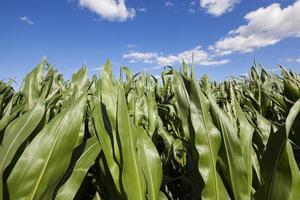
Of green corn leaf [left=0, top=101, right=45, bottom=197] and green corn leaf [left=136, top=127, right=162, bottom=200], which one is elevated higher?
green corn leaf [left=0, top=101, right=45, bottom=197]

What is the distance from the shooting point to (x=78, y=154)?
3.39ft

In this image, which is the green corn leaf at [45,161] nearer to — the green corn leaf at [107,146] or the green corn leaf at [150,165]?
the green corn leaf at [107,146]

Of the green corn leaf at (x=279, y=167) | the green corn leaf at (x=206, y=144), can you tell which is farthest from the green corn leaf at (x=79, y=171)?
the green corn leaf at (x=279, y=167)

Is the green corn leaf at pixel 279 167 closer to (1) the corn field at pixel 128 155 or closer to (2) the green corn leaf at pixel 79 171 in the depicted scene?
(1) the corn field at pixel 128 155

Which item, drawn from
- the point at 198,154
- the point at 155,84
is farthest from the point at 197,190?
the point at 155,84

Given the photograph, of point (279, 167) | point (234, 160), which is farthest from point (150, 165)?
point (279, 167)

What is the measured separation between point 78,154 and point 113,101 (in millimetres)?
221

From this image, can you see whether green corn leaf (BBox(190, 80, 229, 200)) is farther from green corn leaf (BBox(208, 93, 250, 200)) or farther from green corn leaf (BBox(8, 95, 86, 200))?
green corn leaf (BBox(8, 95, 86, 200))

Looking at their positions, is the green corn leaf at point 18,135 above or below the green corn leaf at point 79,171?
above

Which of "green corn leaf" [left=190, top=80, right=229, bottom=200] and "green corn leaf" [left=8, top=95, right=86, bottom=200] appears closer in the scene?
"green corn leaf" [left=8, top=95, right=86, bottom=200]

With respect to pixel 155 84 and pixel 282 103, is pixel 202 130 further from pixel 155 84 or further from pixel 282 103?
pixel 155 84

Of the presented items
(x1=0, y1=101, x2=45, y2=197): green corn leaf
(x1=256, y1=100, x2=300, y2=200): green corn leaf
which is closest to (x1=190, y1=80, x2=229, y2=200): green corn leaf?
(x1=256, y1=100, x2=300, y2=200): green corn leaf

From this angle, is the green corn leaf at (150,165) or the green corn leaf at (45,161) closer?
the green corn leaf at (45,161)

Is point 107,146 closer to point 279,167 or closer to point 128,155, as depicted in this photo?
point 128,155
